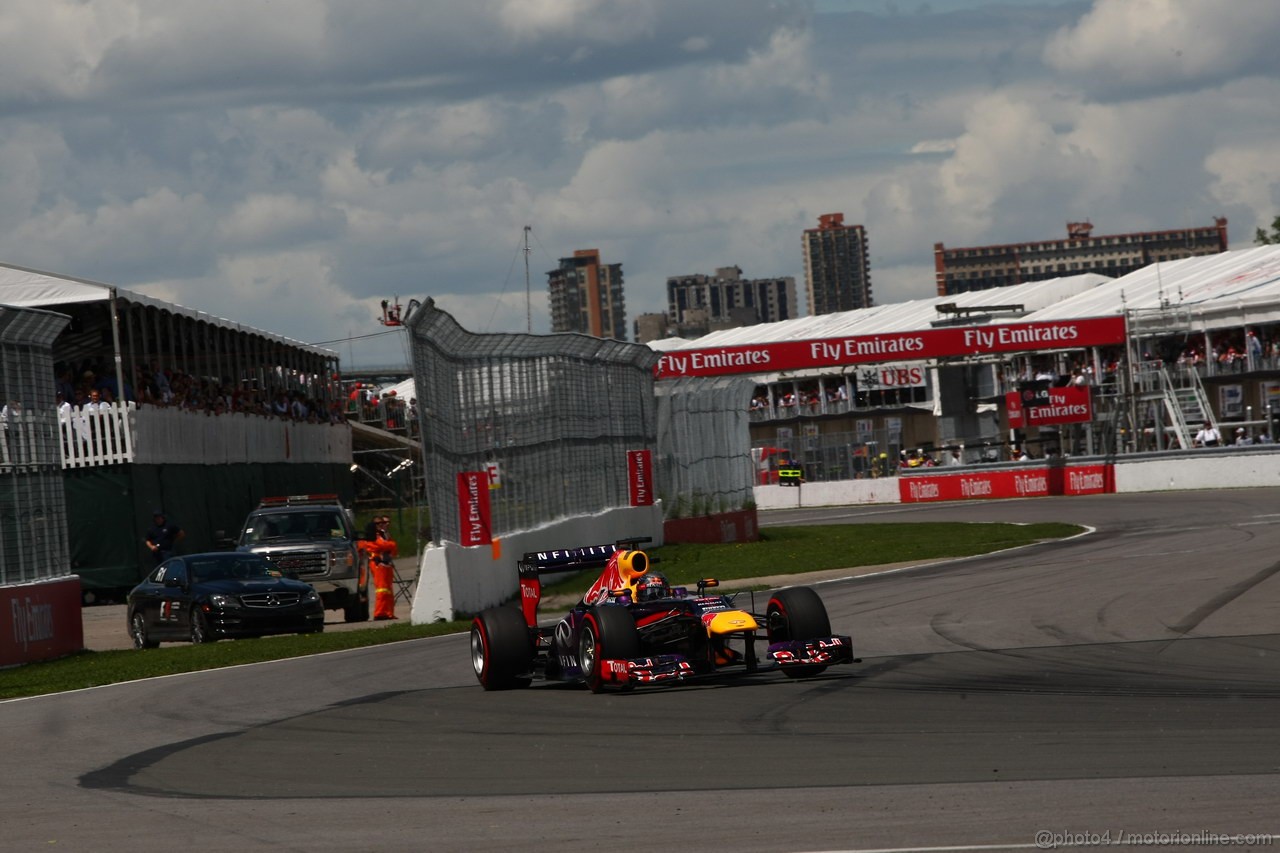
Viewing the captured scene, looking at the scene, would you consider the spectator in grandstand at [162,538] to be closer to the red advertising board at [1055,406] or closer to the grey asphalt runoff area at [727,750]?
the grey asphalt runoff area at [727,750]

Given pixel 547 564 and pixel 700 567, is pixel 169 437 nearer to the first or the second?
pixel 700 567

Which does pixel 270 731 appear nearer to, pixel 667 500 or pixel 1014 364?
pixel 667 500

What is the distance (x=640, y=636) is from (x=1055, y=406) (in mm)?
37950

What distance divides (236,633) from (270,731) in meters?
8.99

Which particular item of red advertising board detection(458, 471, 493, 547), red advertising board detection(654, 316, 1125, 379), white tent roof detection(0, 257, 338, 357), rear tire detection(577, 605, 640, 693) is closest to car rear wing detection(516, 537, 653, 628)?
rear tire detection(577, 605, 640, 693)

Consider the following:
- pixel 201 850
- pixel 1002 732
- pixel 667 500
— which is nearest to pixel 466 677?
pixel 1002 732

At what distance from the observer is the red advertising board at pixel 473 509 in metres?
21.2

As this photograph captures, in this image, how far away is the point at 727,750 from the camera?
943 centimetres

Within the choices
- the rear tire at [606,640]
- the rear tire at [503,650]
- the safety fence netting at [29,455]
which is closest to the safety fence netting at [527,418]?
the safety fence netting at [29,455]

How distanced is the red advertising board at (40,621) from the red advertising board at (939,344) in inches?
1197

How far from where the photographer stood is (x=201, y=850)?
7289mm

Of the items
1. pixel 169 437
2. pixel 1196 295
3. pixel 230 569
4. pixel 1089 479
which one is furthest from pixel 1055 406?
pixel 230 569

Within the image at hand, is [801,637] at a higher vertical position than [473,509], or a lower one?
lower

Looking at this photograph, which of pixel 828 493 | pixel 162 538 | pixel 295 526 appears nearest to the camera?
pixel 295 526
